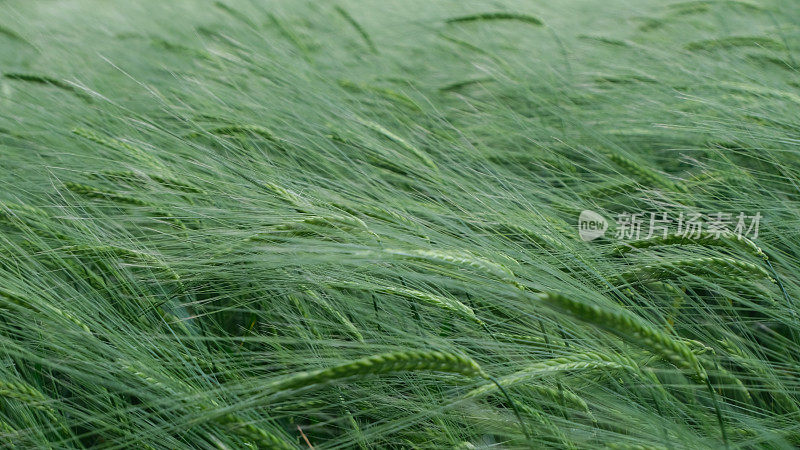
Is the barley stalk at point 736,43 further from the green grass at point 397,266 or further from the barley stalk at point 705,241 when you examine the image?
the barley stalk at point 705,241

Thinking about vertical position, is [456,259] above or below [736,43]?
below

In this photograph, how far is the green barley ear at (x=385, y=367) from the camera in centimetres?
61

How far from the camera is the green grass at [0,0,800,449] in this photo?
77cm

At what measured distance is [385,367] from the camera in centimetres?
66

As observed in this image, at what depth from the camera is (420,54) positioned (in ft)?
8.23

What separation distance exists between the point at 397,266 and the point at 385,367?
0.69ft

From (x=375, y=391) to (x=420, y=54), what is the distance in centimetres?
182

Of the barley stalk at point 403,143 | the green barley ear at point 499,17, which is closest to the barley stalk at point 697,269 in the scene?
the barley stalk at point 403,143

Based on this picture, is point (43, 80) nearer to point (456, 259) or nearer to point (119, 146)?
point (119, 146)

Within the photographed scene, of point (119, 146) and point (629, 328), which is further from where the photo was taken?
point (119, 146)

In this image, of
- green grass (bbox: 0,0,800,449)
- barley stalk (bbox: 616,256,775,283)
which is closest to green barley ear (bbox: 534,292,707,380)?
green grass (bbox: 0,0,800,449)

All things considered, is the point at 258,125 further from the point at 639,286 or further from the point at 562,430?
the point at 562,430

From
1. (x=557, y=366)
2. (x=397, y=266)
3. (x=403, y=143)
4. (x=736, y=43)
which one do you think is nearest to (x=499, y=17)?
(x=736, y=43)

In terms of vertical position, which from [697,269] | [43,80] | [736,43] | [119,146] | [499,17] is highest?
[736,43]
